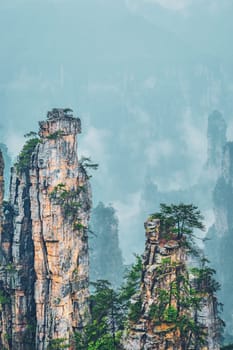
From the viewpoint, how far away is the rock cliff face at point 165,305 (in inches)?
1081

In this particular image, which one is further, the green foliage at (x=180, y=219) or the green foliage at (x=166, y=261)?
the green foliage at (x=180, y=219)

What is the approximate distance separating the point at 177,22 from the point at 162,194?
291 ft

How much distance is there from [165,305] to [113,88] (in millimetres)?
168456

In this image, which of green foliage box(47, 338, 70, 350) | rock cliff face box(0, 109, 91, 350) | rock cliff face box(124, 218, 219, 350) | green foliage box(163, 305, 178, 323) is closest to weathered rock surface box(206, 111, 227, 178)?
rock cliff face box(0, 109, 91, 350)

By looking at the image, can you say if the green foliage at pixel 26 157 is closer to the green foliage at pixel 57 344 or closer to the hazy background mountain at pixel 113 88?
the green foliage at pixel 57 344

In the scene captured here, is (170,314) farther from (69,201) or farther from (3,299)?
(3,299)

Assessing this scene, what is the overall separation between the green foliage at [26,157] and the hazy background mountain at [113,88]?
107659mm

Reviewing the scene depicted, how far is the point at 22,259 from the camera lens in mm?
38094

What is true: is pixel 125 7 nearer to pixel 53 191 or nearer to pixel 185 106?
pixel 185 106

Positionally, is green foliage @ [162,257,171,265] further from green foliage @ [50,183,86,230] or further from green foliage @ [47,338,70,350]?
green foliage @ [47,338,70,350]

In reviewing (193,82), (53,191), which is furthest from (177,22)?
(53,191)

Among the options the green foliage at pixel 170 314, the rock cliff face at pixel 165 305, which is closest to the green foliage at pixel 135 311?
the rock cliff face at pixel 165 305

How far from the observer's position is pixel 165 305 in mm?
27828

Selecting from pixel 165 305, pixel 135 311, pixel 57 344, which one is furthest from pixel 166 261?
pixel 57 344
